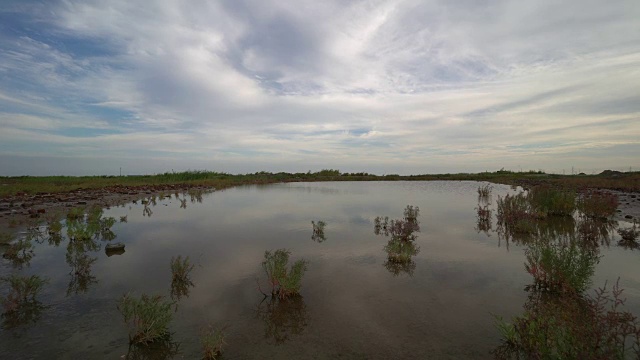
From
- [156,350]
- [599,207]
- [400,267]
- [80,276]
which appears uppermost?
[599,207]

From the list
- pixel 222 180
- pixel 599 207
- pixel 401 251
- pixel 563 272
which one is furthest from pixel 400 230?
pixel 222 180

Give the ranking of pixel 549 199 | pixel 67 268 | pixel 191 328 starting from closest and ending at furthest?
pixel 191 328 < pixel 67 268 < pixel 549 199

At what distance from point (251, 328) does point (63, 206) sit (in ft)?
67.9

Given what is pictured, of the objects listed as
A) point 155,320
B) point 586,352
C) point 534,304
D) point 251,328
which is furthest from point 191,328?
point 534,304

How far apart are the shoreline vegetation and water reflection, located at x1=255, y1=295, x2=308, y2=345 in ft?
93.9

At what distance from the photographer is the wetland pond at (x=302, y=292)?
500cm

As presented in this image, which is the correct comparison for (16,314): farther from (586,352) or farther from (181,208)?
(181,208)

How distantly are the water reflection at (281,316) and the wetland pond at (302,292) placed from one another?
0.03 m

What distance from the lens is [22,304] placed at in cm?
636

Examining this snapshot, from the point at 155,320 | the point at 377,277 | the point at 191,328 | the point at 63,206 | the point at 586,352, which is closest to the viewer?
the point at 586,352

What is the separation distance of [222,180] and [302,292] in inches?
2006

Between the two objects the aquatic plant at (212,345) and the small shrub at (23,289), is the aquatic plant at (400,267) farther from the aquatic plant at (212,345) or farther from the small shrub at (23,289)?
the small shrub at (23,289)

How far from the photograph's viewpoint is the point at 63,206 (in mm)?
20203

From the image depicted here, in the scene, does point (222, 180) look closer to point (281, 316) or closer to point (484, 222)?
point (484, 222)
